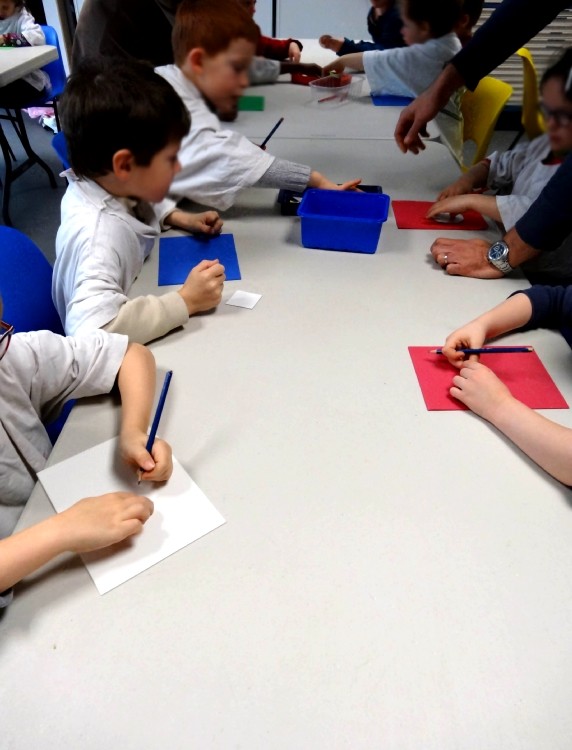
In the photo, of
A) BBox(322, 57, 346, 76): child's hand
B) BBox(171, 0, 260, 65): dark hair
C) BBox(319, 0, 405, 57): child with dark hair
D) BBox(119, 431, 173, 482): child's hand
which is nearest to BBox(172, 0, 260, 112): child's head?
BBox(171, 0, 260, 65): dark hair

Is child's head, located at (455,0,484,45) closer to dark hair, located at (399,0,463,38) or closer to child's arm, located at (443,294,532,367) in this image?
dark hair, located at (399,0,463,38)

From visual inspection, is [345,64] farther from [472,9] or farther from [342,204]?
[472,9]

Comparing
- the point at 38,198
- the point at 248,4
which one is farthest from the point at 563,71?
the point at 38,198

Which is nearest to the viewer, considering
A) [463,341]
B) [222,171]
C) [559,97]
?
[559,97]

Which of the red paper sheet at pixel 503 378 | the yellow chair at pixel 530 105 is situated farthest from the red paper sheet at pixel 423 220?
the yellow chair at pixel 530 105

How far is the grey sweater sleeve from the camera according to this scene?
0.92m

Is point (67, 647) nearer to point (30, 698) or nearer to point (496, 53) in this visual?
point (30, 698)

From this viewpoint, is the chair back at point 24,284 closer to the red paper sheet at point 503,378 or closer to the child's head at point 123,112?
the child's head at point 123,112

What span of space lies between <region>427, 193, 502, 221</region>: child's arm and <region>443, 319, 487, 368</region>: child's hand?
12.0 inches

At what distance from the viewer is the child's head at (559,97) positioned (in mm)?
255

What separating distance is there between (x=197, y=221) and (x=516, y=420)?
0.62 m

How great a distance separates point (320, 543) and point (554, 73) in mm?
367

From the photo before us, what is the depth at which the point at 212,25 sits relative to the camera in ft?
1.34

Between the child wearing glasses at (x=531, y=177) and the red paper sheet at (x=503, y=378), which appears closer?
the child wearing glasses at (x=531, y=177)
